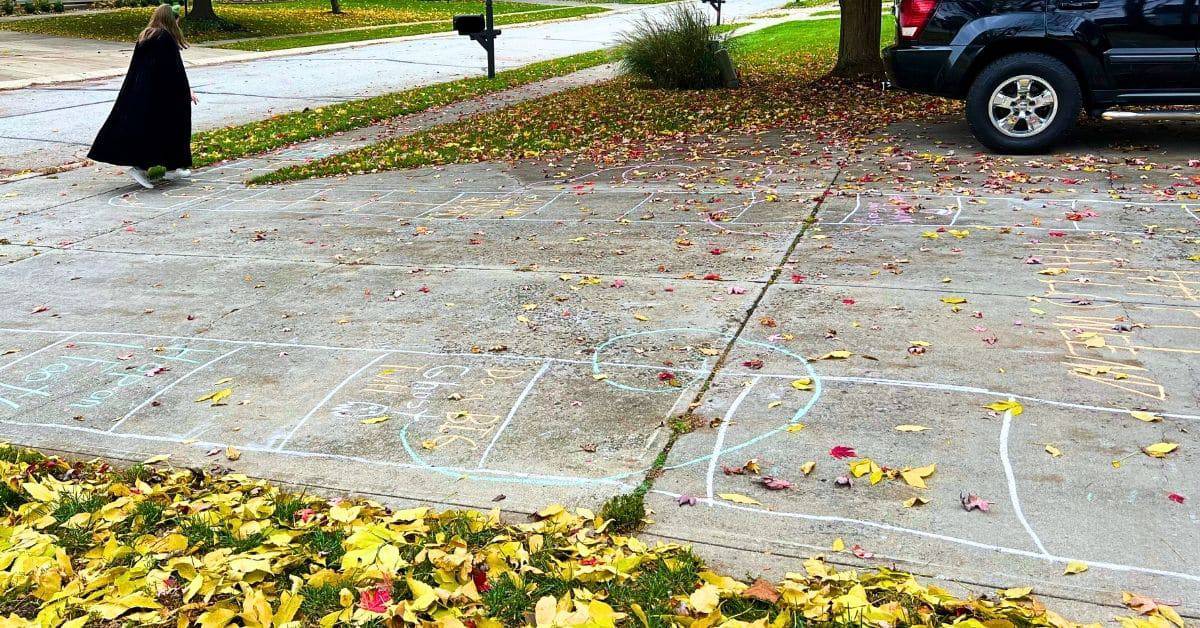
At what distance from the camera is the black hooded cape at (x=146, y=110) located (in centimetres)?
929

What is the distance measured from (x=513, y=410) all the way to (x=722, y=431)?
90 centimetres

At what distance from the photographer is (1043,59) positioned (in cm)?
834

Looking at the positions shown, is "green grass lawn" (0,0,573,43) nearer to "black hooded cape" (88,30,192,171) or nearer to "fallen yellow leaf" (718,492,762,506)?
"black hooded cape" (88,30,192,171)

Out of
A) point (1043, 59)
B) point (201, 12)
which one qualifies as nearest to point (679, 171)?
point (1043, 59)

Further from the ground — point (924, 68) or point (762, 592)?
point (924, 68)

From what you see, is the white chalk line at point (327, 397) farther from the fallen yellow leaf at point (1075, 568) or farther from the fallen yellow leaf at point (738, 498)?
the fallen yellow leaf at point (1075, 568)

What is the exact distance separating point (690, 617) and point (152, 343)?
11.9ft

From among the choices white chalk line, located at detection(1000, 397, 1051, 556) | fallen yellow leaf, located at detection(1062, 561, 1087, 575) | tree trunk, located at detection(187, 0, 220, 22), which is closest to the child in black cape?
white chalk line, located at detection(1000, 397, 1051, 556)

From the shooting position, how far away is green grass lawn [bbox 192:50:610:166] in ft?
38.3

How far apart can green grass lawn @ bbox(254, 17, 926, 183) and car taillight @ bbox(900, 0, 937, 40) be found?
1.66 m

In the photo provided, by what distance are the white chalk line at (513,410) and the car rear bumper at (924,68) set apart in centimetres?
558

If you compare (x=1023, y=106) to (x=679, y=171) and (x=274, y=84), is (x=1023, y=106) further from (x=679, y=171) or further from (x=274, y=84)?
(x=274, y=84)

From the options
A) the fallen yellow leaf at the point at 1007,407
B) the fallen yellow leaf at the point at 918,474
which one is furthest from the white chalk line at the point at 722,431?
the fallen yellow leaf at the point at 1007,407

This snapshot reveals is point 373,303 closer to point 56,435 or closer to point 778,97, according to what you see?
point 56,435
